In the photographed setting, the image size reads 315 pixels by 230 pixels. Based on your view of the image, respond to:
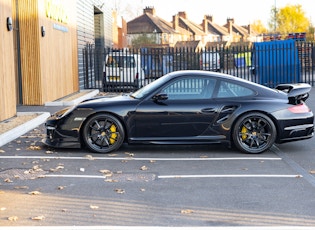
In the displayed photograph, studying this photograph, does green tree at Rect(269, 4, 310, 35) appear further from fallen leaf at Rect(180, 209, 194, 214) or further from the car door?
fallen leaf at Rect(180, 209, 194, 214)

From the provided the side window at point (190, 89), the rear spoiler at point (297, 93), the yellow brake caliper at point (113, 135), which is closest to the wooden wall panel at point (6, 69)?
the yellow brake caliper at point (113, 135)

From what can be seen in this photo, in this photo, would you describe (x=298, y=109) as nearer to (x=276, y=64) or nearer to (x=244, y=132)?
(x=244, y=132)

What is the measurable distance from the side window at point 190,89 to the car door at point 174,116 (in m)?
0.05

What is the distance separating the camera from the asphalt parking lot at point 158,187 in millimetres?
5461

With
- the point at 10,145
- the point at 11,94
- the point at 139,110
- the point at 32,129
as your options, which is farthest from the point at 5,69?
the point at 139,110

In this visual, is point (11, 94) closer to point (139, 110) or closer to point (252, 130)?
point (139, 110)

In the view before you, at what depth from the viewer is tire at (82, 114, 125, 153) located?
9078 mm

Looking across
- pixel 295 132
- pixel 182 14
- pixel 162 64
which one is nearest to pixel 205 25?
pixel 182 14

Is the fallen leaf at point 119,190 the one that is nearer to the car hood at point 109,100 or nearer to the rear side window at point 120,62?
the car hood at point 109,100

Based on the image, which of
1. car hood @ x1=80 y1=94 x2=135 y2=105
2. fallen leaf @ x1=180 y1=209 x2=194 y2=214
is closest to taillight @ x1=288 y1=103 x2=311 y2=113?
car hood @ x1=80 y1=94 x2=135 y2=105

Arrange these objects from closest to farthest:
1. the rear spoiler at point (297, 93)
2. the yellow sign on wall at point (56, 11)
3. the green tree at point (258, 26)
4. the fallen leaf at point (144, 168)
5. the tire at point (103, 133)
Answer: the fallen leaf at point (144, 168), the tire at point (103, 133), the rear spoiler at point (297, 93), the yellow sign on wall at point (56, 11), the green tree at point (258, 26)

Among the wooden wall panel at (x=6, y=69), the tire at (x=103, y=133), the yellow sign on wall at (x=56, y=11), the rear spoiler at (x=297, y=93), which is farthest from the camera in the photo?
the yellow sign on wall at (x=56, y=11)

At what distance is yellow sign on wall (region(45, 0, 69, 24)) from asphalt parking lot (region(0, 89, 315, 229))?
9732 mm

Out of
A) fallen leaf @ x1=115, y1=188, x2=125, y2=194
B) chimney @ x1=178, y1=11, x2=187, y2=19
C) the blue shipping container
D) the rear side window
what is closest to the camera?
fallen leaf @ x1=115, y1=188, x2=125, y2=194
